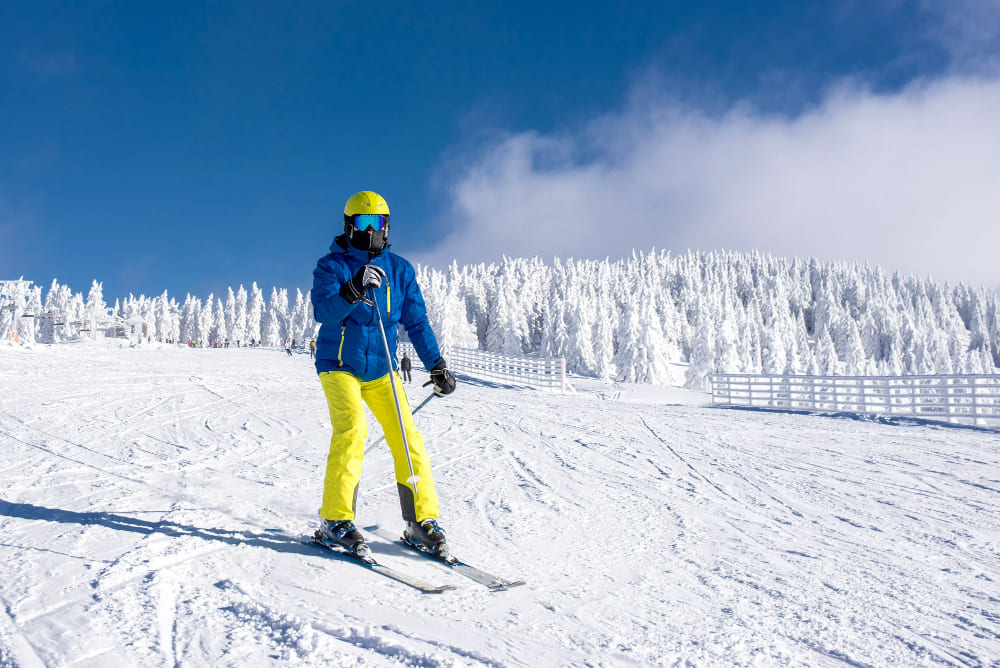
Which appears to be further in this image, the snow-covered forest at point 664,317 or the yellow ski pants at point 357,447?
the snow-covered forest at point 664,317

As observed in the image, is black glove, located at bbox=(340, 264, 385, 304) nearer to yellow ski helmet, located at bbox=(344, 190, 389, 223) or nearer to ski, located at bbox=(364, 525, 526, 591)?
yellow ski helmet, located at bbox=(344, 190, 389, 223)

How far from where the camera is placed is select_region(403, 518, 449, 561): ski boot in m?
3.05

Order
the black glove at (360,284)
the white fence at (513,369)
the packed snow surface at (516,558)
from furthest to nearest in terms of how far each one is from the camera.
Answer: the white fence at (513,369) < the black glove at (360,284) < the packed snow surface at (516,558)

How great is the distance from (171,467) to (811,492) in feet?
19.6

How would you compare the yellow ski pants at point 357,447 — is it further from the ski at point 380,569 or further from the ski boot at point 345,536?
the ski at point 380,569

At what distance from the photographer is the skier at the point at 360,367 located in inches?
123

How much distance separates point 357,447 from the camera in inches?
126

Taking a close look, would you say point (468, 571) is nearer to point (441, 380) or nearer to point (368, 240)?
point (441, 380)

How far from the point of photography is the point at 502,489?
15.8 feet

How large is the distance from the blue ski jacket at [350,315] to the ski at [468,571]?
1.03 metres

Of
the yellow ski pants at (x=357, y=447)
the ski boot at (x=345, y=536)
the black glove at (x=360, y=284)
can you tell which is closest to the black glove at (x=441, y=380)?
the yellow ski pants at (x=357, y=447)

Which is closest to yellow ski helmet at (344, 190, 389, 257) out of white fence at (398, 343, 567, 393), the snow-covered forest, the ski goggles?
the ski goggles

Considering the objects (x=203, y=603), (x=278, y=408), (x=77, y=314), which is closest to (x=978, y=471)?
(x=203, y=603)

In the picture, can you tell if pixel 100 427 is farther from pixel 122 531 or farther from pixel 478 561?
pixel 478 561
